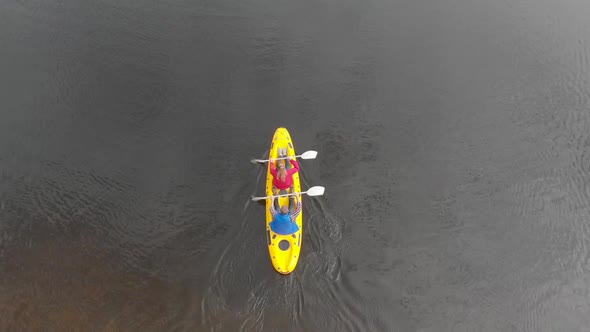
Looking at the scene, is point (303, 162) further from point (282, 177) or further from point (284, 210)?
point (284, 210)

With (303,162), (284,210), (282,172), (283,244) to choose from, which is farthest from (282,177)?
(283,244)

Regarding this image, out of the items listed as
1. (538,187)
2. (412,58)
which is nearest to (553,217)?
(538,187)

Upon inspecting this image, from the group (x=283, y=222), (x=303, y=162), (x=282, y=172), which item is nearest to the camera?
(x=283, y=222)

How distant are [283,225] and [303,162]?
2154 mm

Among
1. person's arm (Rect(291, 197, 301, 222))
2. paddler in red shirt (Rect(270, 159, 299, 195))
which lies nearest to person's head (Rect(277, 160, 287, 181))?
paddler in red shirt (Rect(270, 159, 299, 195))

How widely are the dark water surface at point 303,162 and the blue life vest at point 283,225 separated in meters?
0.56

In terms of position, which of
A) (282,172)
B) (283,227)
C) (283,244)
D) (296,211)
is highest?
(282,172)

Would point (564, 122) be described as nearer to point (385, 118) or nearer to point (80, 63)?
point (385, 118)

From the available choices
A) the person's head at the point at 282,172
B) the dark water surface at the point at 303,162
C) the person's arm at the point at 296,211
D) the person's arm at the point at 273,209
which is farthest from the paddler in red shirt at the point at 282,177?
the dark water surface at the point at 303,162

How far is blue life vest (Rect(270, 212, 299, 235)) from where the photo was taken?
851 centimetres

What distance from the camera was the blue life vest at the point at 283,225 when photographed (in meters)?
8.51

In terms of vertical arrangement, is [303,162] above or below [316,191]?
above

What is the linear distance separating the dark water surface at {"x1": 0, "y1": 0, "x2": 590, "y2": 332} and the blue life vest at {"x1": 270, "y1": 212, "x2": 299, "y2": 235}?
0.56m

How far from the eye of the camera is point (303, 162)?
33.4 feet
